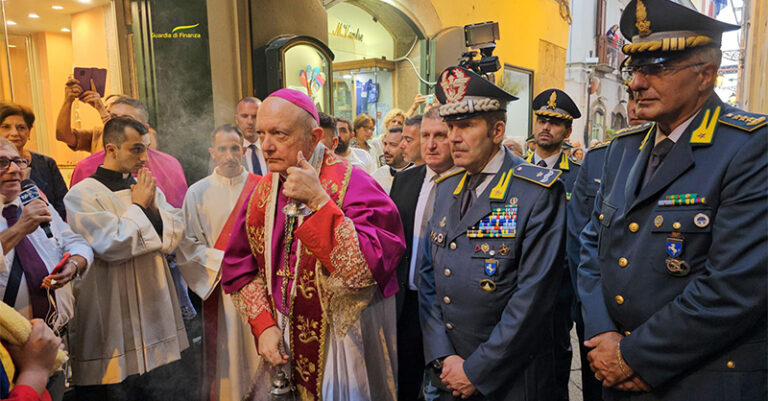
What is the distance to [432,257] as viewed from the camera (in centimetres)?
228

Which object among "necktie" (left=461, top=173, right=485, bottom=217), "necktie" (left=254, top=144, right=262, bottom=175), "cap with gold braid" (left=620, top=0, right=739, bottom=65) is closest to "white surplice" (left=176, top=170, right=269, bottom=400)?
"necktie" (left=254, top=144, right=262, bottom=175)

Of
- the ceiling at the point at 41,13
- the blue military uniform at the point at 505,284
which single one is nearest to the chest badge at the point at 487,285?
the blue military uniform at the point at 505,284

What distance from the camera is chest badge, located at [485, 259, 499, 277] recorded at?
1.96 m

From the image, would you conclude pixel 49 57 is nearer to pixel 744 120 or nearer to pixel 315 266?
Result: pixel 315 266

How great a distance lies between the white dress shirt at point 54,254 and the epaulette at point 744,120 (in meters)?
3.15

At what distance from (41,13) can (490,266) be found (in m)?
4.82

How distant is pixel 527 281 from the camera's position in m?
1.90

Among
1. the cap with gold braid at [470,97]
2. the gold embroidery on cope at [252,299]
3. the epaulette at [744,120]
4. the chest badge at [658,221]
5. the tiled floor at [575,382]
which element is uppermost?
the cap with gold braid at [470,97]

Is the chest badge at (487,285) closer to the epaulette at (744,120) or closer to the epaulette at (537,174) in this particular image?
the epaulette at (537,174)

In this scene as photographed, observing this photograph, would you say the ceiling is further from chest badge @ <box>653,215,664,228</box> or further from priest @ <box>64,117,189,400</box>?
chest badge @ <box>653,215,664,228</box>

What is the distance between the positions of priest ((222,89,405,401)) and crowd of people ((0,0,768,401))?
0.01 m

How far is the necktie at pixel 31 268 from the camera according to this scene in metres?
2.38

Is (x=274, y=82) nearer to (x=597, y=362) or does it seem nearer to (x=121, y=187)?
(x=121, y=187)

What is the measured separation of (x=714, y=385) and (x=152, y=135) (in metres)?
4.74
